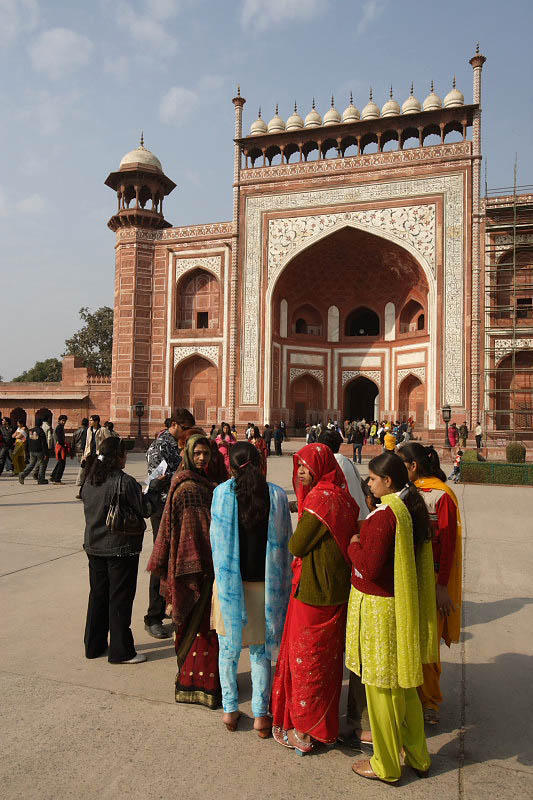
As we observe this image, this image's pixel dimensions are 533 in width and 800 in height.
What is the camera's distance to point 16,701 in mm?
2766

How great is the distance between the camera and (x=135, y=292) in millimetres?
24781

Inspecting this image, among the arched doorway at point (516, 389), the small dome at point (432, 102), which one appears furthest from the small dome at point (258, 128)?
the arched doorway at point (516, 389)

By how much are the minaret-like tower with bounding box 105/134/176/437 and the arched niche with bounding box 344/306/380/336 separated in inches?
363

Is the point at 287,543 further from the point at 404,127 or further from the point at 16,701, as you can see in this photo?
the point at 404,127

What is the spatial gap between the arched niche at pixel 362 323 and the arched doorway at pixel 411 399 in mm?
3868

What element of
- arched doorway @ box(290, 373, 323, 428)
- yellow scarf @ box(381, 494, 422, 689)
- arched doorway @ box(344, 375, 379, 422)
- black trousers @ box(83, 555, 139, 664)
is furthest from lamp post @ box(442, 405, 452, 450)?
yellow scarf @ box(381, 494, 422, 689)

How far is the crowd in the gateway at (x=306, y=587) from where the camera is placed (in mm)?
2238

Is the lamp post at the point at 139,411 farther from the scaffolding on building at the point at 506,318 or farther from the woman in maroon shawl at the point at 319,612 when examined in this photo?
the woman in maroon shawl at the point at 319,612

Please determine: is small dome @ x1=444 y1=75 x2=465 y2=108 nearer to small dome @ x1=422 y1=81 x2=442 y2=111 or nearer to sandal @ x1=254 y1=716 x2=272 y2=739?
small dome @ x1=422 y1=81 x2=442 y2=111

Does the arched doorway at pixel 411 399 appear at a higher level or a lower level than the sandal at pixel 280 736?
higher

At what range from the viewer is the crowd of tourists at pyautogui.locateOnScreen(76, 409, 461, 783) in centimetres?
224

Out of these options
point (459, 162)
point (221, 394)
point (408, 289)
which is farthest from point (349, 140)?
point (221, 394)

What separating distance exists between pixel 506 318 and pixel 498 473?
1066cm

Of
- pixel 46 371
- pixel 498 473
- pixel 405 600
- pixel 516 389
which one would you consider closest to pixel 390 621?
pixel 405 600
